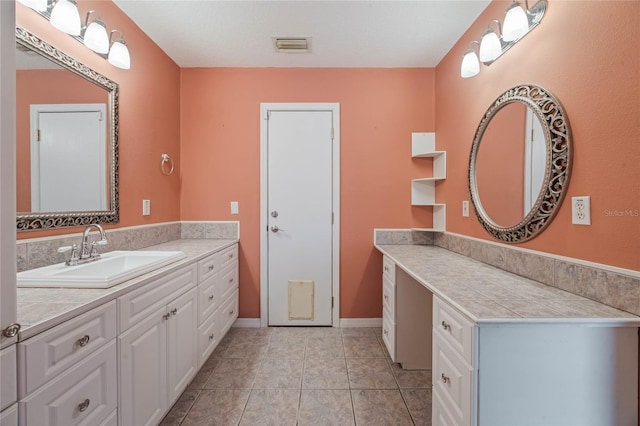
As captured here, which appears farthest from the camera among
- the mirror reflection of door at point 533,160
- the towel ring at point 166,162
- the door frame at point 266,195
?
the door frame at point 266,195

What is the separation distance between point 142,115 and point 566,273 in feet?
9.24

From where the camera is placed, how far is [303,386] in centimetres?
177

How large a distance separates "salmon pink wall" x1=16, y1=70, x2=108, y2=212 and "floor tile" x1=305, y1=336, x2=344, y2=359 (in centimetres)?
197

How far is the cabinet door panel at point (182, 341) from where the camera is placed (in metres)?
1.45

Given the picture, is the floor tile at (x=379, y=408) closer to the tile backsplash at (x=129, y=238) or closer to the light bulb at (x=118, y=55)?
the tile backsplash at (x=129, y=238)

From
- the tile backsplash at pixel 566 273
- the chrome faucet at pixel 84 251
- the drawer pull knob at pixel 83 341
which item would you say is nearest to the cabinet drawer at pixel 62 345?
the drawer pull knob at pixel 83 341

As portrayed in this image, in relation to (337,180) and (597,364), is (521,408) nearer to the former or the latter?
(597,364)

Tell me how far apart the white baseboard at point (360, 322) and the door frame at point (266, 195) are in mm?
59

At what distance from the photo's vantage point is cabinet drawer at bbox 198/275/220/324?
180cm

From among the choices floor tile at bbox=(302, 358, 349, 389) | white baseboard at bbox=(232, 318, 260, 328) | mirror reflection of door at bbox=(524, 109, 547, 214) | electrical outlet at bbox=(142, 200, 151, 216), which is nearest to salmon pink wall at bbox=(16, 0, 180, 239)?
electrical outlet at bbox=(142, 200, 151, 216)

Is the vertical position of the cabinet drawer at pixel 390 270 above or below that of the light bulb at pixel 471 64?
below

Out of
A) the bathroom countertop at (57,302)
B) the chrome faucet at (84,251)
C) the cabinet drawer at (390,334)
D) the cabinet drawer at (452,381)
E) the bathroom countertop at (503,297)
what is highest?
the chrome faucet at (84,251)

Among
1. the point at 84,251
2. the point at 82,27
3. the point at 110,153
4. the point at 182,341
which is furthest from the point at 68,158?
the point at 182,341

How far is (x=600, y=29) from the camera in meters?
1.06
